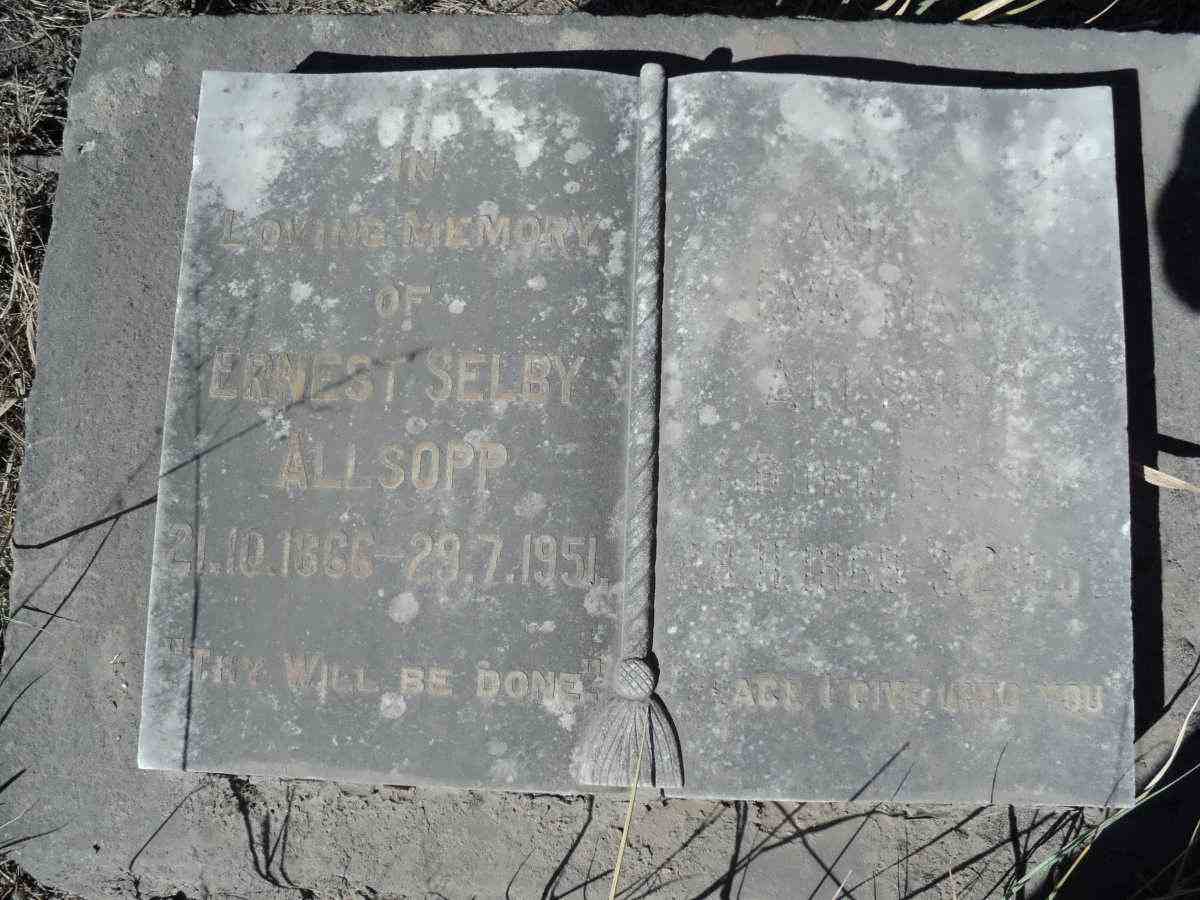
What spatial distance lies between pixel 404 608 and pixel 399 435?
442 millimetres

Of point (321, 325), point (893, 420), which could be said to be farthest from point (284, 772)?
point (893, 420)

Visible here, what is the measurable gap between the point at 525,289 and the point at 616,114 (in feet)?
1.74

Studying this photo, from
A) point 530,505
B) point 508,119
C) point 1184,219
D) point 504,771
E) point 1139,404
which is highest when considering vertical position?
point 508,119

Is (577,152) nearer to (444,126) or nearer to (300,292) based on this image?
(444,126)

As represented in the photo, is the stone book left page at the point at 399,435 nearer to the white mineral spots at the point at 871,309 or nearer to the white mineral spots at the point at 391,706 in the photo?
the white mineral spots at the point at 391,706

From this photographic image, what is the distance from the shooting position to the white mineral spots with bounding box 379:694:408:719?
84.5 inches

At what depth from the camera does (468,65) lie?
8.52ft

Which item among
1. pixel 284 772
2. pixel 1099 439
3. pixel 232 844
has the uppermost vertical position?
pixel 1099 439

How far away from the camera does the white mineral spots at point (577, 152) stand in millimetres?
2258

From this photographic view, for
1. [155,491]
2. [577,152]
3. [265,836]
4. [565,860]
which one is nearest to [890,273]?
[577,152]

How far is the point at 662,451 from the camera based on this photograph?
2.17m

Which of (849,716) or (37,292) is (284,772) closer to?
(849,716)

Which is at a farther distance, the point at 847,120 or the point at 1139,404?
the point at 1139,404

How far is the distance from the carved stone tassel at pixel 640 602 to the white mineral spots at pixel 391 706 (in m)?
0.47
